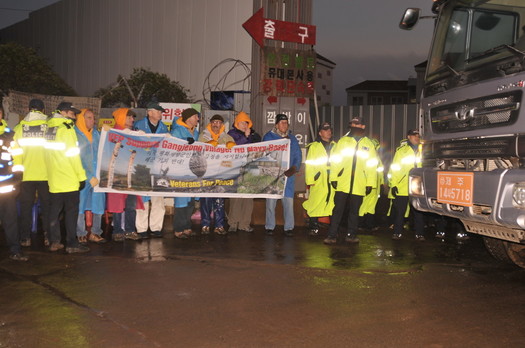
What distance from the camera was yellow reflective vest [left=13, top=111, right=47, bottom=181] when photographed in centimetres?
823

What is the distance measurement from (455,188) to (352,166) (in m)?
2.99

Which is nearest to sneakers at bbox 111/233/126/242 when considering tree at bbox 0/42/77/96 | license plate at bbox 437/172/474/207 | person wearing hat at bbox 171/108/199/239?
person wearing hat at bbox 171/108/199/239

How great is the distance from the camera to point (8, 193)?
25.1 ft

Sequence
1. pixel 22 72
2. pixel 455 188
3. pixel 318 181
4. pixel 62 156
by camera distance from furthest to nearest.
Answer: pixel 22 72
pixel 318 181
pixel 62 156
pixel 455 188

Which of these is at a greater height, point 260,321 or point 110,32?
point 110,32

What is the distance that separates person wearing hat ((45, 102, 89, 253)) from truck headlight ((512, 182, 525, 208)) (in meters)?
5.58

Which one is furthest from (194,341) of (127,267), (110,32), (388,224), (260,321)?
(110,32)

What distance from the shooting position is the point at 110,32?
42.7 meters

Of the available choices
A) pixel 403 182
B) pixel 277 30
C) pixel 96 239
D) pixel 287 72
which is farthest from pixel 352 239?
pixel 277 30

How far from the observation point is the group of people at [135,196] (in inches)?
320

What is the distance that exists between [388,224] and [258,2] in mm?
7257

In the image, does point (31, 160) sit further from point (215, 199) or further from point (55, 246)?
point (215, 199)

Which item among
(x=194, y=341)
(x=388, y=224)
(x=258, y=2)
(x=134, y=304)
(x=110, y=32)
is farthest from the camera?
(x=110, y=32)

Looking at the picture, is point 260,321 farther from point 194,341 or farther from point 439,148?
point 439,148
